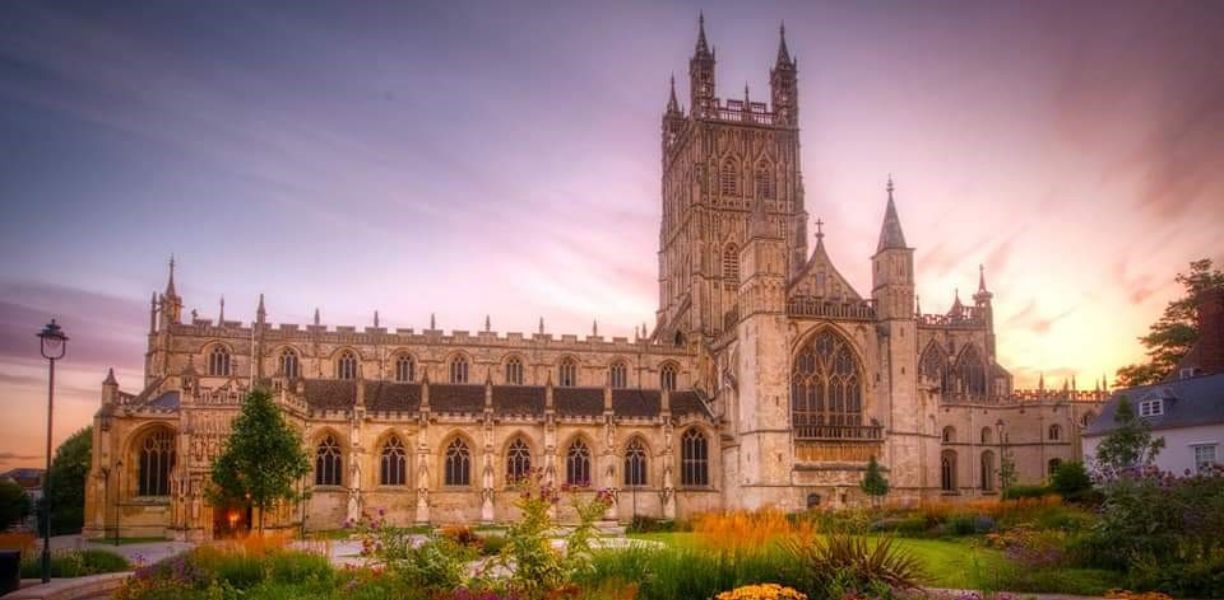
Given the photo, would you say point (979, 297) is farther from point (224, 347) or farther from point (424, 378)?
point (224, 347)

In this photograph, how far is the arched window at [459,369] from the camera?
57.6 m

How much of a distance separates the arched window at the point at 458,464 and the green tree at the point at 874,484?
20.8 metres

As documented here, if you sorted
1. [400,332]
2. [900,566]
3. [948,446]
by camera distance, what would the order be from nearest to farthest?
[900,566]
[400,332]
[948,446]

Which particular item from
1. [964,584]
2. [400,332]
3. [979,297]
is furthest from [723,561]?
[979,297]

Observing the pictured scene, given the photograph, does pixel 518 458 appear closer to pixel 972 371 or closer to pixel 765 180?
pixel 765 180

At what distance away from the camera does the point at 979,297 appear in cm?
6825

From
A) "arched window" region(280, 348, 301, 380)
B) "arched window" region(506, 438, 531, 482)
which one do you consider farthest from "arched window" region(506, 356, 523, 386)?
"arched window" region(280, 348, 301, 380)

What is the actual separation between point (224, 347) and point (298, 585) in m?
38.4

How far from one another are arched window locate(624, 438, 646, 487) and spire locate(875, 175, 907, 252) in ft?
57.2

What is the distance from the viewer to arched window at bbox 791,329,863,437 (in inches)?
2030

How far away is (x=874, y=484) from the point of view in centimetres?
4766

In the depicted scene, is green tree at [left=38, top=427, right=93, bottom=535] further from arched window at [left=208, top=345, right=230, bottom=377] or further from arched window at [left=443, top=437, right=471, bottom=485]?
arched window at [left=443, top=437, right=471, bottom=485]

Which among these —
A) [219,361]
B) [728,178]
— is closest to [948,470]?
[728,178]

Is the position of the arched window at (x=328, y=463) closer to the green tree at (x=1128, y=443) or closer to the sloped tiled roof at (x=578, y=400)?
the sloped tiled roof at (x=578, y=400)
